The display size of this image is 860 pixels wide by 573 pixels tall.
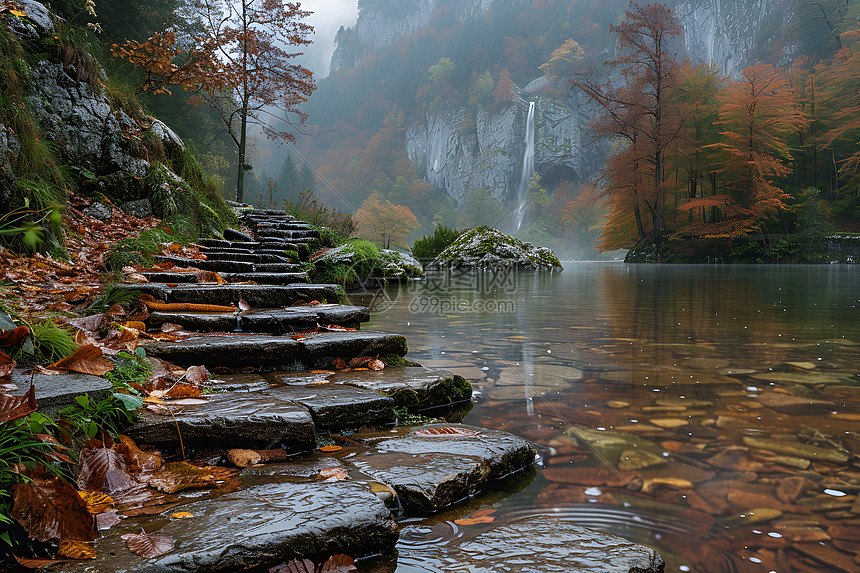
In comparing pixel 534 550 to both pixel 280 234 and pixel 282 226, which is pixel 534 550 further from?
pixel 282 226

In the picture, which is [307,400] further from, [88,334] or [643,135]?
[643,135]

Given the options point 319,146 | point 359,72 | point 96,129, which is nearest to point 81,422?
point 96,129

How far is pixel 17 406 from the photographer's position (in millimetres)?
1042

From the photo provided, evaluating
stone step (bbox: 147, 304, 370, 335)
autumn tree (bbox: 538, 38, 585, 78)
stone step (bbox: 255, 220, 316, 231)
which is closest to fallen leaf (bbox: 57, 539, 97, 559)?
stone step (bbox: 147, 304, 370, 335)

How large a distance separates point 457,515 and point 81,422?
3.46 ft

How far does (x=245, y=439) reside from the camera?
1.47m

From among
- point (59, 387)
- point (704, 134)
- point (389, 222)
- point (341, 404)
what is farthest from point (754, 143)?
point (389, 222)

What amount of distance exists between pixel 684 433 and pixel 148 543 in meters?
1.75

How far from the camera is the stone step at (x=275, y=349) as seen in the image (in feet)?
6.77

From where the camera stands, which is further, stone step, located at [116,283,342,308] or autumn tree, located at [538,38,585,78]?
autumn tree, located at [538,38,585,78]

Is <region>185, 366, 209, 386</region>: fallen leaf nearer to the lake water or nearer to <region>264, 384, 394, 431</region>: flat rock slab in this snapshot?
<region>264, 384, 394, 431</region>: flat rock slab

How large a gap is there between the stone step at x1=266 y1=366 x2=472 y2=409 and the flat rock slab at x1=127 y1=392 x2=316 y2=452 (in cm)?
50

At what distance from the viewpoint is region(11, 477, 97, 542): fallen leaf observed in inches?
34.7

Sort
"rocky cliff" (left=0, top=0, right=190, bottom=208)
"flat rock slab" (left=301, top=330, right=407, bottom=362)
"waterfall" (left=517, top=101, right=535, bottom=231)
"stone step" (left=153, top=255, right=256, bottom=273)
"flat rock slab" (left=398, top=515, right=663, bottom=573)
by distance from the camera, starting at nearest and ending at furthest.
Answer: "flat rock slab" (left=398, top=515, right=663, bottom=573), "flat rock slab" (left=301, top=330, right=407, bottom=362), "stone step" (left=153, top=255, right=256, bottom=273), "rocky cliff" (left=0, top=0, right=190, bottom=208), "waterfall" (left=517, top=101, right=535, bottom=231)
